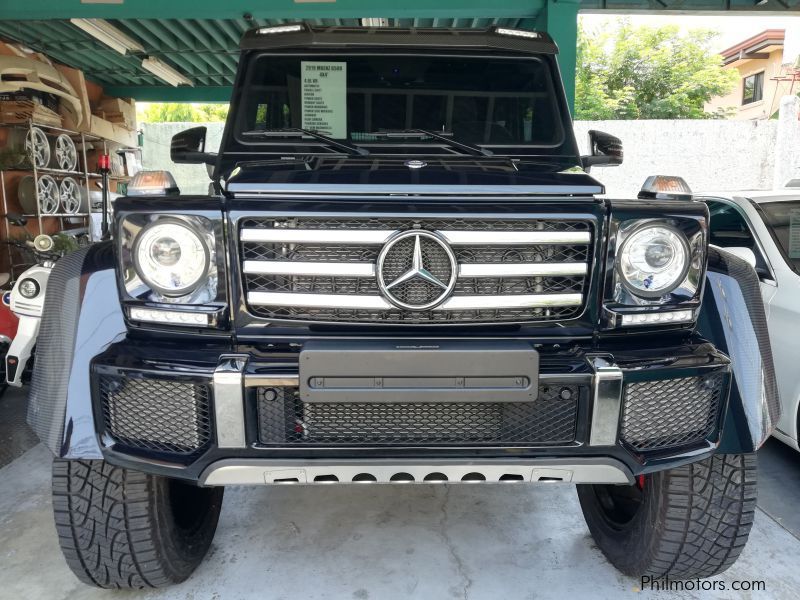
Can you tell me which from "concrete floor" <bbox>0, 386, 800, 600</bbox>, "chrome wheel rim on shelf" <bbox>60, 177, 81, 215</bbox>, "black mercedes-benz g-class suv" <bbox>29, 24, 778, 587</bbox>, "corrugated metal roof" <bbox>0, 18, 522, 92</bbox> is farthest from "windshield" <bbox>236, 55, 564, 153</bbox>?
Result: "chrome wheel rim on shelf" <bbox>60, 177, 81, 215</bbox>

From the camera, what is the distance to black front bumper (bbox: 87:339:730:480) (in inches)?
76.1

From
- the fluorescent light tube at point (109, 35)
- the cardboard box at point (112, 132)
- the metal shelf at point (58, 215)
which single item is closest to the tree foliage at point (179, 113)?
the cardboard box at point (112, 132)

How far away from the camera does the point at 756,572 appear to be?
8.96 ft

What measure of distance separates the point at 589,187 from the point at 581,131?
44.3 feet

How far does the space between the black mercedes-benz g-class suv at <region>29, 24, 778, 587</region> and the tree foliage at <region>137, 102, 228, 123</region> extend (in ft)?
120

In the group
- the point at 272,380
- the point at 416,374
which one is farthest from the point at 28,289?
the point at 416,374

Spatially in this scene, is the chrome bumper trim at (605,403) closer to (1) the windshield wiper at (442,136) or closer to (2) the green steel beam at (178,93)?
(1) the windshield wiper at (442,136)

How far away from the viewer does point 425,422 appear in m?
2.01

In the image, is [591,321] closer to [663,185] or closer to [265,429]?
[663,185]

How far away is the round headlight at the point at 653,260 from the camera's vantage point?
212cm

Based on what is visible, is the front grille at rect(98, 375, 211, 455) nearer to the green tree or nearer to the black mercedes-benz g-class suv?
the black mercedes-benz g-class suv

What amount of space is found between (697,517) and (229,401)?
66.1 inches

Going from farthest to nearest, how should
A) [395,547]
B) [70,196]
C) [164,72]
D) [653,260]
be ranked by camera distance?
[164,72], [70,196], [395,547], [653,260]

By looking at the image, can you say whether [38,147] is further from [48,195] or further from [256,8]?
[256,8]
